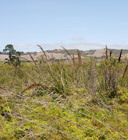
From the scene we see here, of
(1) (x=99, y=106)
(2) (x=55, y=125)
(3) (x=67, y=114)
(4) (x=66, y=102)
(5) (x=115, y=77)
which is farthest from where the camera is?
(5) (x=115, y=77)

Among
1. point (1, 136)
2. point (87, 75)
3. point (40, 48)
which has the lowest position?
point (1, 136)

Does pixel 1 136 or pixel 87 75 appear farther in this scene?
pixel 87 75

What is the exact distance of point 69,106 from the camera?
15.4ft

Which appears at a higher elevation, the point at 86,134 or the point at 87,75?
the point at 87,75

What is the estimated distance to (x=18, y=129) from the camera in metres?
3.56

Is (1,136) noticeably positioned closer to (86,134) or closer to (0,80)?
(86,134)

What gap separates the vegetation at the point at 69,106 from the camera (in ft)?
11.2

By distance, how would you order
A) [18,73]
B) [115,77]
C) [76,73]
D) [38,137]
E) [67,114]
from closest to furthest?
[38,137]
[67,114]
[115,77]
[76,73]
[18,73]

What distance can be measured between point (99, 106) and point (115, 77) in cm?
121

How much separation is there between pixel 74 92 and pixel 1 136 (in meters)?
2.47

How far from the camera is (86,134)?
3469 mm

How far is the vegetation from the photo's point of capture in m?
3.42

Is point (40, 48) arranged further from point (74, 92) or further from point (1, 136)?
point (1, 136)

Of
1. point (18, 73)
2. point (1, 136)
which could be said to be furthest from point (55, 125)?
point (18, 73)
